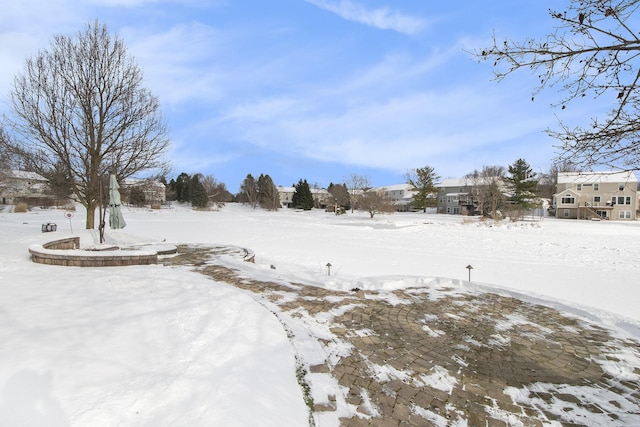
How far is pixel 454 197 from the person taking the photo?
5888 centimetres

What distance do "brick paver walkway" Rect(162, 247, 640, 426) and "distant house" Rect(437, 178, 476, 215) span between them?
5071 cm

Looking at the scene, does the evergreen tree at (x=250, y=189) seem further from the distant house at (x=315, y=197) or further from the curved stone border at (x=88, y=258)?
the curved stone border at (x=88, y=258)

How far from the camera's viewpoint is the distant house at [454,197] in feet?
174

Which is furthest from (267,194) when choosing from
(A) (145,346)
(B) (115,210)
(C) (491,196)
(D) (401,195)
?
(A) (145,346)

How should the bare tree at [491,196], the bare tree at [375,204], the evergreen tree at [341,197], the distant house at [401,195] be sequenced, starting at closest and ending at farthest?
the bare tree at [491,196] < the bare tree at [375,204] < the evergreen tree at [341,197] < the distant house at [401,195]

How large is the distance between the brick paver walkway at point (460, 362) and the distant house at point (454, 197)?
5071cm

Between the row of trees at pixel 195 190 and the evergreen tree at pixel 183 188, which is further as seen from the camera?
the evergreen tree at pixel 183 188

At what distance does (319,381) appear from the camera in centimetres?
325

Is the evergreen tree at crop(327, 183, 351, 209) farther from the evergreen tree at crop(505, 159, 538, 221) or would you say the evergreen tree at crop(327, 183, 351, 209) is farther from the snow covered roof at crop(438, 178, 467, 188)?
the evergreen tree at crop(505, 159, 538, 221)

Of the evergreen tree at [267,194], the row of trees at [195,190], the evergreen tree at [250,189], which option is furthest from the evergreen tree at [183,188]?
the evergreen tree at [267,194]

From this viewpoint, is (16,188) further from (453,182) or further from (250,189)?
(453,182)

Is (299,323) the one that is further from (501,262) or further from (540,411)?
(501,262)

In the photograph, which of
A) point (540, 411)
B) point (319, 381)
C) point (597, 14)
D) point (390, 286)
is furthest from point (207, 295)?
point (597, 14)

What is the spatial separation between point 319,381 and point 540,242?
67.5 ft
